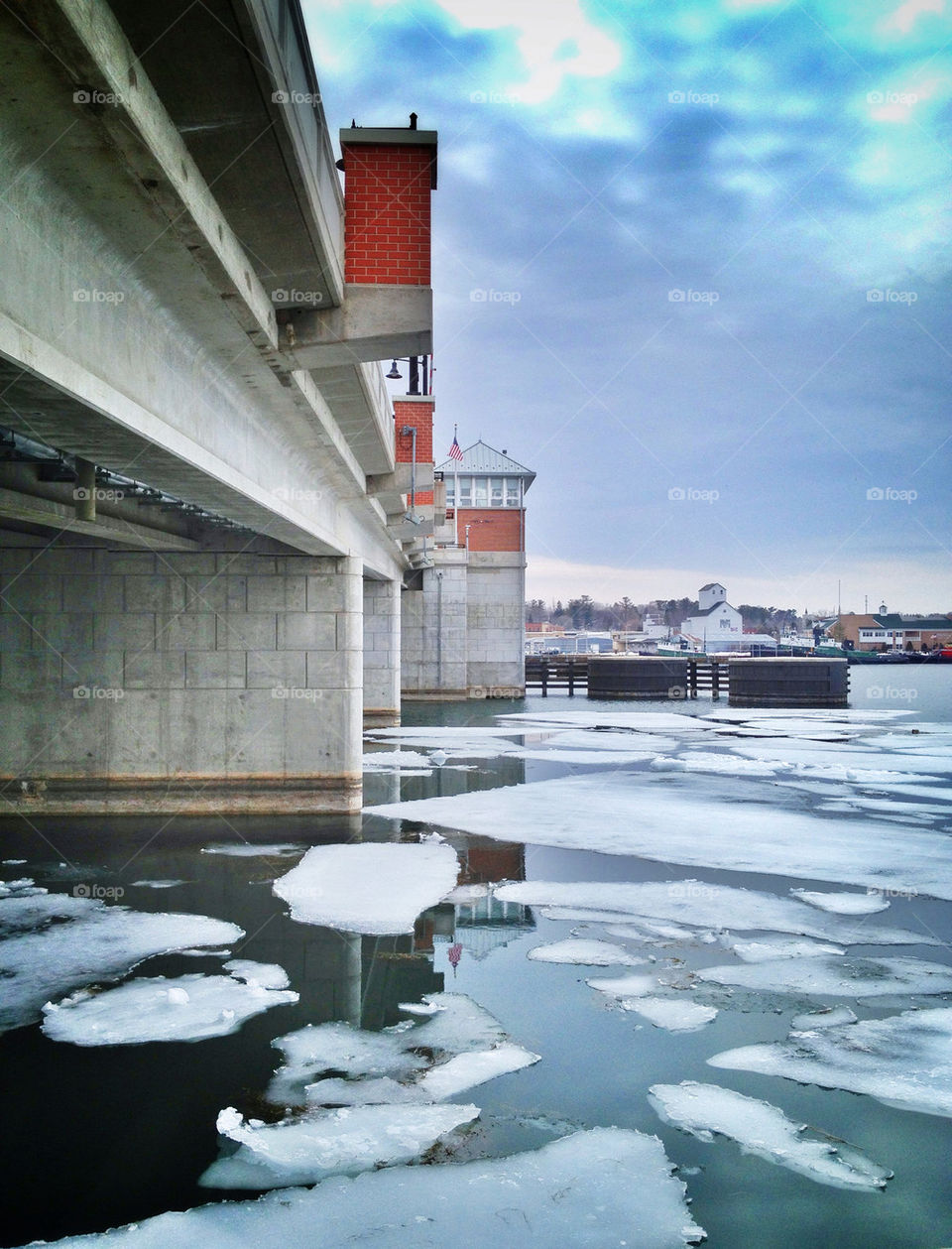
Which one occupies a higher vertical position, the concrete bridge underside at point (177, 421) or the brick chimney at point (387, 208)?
the brick chimney at point (387, 208)

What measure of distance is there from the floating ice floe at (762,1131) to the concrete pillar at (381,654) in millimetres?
27796

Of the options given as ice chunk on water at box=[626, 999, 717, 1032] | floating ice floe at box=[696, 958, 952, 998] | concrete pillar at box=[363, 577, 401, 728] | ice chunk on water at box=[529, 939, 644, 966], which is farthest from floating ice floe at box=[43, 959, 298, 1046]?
concrete pillar at box=[363, 577, 401, 728]

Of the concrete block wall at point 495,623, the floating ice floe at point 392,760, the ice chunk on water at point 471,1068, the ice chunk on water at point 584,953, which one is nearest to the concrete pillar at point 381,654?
the floating ice floe at point 392,760

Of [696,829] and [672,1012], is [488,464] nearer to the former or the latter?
[696,829]

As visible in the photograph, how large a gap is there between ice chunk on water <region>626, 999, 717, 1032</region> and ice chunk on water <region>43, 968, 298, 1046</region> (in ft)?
Result: 9.39

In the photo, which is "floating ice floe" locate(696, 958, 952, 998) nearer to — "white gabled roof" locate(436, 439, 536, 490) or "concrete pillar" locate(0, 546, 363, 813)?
"concrete pillar" locate(0, 546, 363, 813)

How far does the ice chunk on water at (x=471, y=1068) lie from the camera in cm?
622

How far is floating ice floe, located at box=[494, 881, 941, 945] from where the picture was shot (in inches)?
375

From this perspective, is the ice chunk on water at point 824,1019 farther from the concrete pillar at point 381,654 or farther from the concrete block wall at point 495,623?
the concrete block wall at point 495,623

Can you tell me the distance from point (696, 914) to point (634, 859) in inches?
103

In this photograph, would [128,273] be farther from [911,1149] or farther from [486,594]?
[486,594]

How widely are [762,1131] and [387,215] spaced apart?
726 centimetres

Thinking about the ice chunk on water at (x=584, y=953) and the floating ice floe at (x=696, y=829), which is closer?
the ice chunk on water at (x=584, y=953)

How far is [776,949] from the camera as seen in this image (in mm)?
8992
